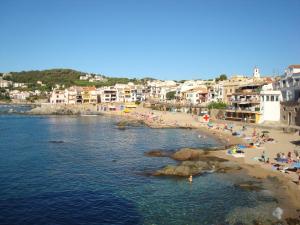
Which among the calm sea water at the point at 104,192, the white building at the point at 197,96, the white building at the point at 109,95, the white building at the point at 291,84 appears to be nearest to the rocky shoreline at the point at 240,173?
the calm sea water at the point at 104,192

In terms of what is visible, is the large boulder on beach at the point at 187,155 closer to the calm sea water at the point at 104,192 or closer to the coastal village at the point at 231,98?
the calm sea water at the point at 104,192

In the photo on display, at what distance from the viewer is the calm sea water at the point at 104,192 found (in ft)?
75.9

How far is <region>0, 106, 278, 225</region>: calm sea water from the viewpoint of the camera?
23.1 meters

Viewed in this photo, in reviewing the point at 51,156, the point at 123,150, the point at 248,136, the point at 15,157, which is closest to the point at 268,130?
the point at 248,136

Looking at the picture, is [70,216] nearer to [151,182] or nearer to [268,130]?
[151,182]

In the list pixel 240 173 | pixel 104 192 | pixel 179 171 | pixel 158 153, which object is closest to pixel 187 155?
pixel 158 153

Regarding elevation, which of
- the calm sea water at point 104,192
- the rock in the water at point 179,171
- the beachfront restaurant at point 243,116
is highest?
the beachfront restaurant at point 243,116

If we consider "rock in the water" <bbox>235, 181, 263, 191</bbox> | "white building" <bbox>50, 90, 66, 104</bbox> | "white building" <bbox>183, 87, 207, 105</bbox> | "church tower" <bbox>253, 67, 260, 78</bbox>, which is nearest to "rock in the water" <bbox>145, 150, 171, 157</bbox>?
"rock in the water" <bbox>235, 181, 263, 191</bbox>

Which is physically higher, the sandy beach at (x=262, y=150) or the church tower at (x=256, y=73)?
the church tower at (x=256, y=73)

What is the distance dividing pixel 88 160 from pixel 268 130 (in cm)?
3210

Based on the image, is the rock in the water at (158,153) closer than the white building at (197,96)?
Yes

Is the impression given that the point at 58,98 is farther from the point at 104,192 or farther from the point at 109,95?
the point at 104,192

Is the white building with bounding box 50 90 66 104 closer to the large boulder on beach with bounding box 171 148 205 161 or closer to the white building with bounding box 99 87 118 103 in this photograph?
the white building with bounding box 99 87 118 103

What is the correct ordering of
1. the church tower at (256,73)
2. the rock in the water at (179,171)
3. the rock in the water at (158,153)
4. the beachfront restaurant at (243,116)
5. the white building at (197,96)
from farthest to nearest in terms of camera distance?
1. the white building at (197,96)
2. the church tower at (256,73)
3. the beachfront restaurant at (243,116)
4. the rock in the water at (158,153)
5. the rock in the water at (179,171)
